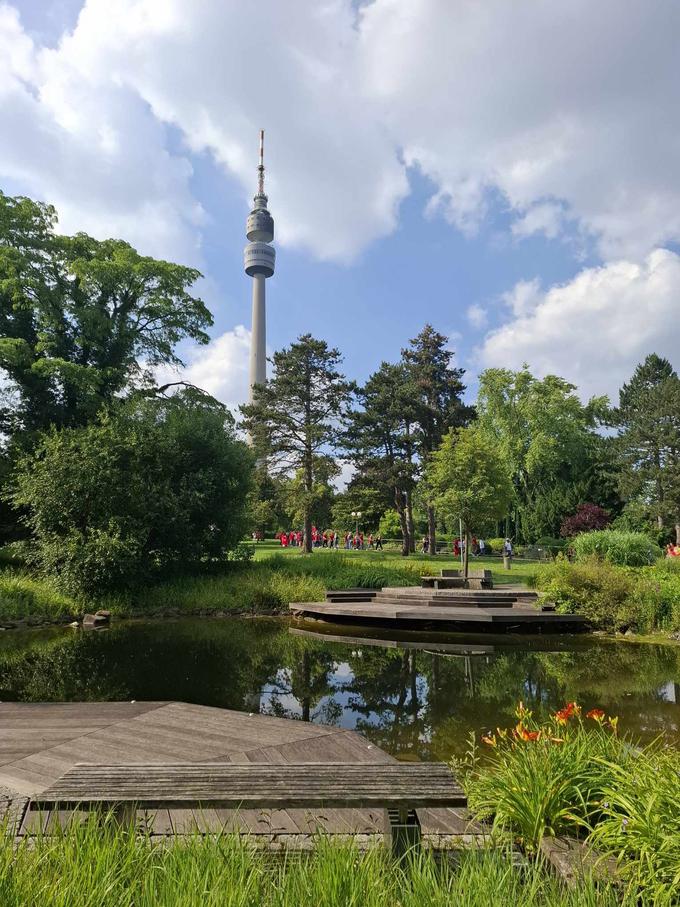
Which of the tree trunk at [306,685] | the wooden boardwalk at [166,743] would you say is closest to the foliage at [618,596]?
the tree trunk at [306,685]

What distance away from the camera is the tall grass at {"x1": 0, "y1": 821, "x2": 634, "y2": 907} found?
1922 millimetres

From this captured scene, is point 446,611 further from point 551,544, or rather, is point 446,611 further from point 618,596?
point 551,544

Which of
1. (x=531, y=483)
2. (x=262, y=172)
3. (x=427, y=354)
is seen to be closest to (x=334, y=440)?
(x=427, y=354)

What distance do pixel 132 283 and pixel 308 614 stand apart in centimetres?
1579

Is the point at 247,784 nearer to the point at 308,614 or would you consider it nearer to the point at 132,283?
the point at 308,614

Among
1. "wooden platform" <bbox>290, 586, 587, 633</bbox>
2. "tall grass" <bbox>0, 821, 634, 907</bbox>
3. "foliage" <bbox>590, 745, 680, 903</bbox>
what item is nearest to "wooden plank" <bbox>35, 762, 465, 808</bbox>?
"tall grass" <bbox>0, 821, 634, 907</bbox>

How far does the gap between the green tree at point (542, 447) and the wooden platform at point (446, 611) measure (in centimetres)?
2888

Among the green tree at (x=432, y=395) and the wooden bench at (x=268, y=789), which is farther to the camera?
the green tree at (x=432, y=395)

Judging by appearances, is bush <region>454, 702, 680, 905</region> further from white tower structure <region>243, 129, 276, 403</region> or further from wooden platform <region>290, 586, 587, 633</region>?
white tower structure <region>243, 129, 276, 403</region>

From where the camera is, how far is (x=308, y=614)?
15625mm

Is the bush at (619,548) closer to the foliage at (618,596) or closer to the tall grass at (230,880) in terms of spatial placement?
the foliage at (618,596)

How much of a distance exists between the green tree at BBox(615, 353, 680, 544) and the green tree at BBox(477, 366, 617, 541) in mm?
1664

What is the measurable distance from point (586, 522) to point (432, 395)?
1337 cm

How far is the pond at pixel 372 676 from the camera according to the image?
259 inches
